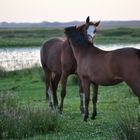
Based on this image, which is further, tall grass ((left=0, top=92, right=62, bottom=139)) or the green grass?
the green grass

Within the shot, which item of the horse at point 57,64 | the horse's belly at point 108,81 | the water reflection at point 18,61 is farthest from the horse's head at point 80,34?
the water reflection at point 18,61

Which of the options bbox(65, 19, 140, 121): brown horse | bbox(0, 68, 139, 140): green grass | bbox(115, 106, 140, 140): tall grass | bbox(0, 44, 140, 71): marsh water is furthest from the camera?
bbox(0, 44, 140, 71): marsh water

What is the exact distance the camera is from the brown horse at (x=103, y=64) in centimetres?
941

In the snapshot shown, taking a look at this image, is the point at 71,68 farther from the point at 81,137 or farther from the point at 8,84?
the point at 8,84

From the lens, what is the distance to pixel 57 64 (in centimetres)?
1350

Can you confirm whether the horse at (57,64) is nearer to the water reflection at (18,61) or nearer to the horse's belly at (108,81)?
the horse's belly at (108,81)

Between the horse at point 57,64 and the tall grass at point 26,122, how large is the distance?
107 inches

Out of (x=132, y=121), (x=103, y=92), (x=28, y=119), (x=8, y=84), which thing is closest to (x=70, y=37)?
(x=28, y=119)

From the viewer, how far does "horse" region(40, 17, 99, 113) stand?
12.4m

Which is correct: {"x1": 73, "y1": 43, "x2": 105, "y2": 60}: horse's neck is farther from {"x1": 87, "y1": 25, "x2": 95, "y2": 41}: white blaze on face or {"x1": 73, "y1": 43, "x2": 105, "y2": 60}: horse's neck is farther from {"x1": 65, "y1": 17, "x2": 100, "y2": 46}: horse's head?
{"x1": 87, "y1": 25, "x2": 95, "y2": 41}: white blaze on face

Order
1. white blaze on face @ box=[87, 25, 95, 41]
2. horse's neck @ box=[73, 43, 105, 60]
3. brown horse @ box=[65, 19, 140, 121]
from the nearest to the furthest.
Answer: brown horse @ box=[65, 19, 140, 121] → horse's neck @ box=[73, 43, 105, 60] → white blaze on face @ box=[87, 25, 95, 41]

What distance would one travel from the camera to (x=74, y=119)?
11.3 meters

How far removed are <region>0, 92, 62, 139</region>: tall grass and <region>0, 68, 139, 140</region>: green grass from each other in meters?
0.16

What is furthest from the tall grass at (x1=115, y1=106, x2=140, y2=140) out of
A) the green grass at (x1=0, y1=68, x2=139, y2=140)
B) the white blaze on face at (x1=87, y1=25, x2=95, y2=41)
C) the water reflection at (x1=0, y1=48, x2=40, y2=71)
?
→ the water reflection at (x1=0, y1=48, x2=40, y2=71)
